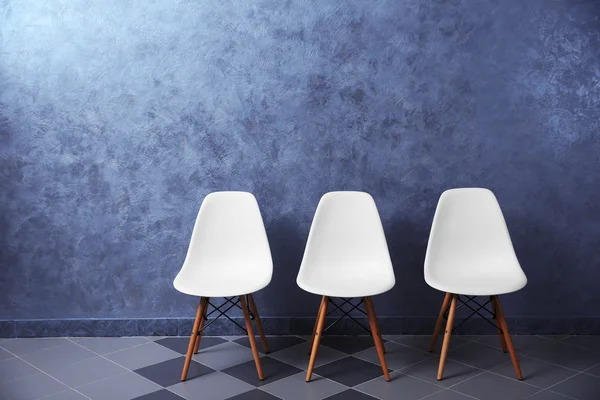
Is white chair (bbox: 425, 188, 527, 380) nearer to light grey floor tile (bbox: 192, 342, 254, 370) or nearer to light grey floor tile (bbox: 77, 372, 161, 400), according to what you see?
light grey floor tile (bbox: 192, 342, 254, 370)

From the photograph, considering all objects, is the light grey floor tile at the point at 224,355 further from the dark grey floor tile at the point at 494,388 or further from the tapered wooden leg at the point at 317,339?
the dark grey floor tile at the point at 494,388

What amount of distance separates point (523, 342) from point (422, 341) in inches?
22.6

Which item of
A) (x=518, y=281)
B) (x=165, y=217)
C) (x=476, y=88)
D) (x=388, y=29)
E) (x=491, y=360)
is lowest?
(x=491, y=360)

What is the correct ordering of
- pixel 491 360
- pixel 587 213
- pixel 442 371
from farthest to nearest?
pixel 587 213, pixel 491 360, pixel 442 371

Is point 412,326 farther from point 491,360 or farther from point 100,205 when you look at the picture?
point 100,205

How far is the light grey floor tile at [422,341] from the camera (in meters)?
4.30

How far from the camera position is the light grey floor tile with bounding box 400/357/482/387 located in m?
3.82

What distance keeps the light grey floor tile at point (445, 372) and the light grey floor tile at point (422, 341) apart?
0.20 meters

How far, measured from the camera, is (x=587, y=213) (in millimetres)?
4410

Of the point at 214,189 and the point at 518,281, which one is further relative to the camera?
the point at 214,189

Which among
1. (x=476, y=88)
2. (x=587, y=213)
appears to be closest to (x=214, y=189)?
(x=476, y=88)

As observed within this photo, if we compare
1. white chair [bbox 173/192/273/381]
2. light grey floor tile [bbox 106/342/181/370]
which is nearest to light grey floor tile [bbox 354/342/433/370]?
white chair [bbox 173/192/273/381]

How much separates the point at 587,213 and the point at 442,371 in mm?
1362

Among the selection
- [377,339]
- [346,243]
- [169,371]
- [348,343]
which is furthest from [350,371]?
[169,371]
